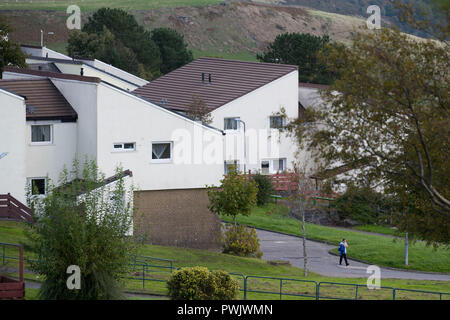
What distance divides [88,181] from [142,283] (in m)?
6.49

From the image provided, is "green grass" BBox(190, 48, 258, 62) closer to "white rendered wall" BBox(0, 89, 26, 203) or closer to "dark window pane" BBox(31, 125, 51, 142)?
"dark window pane" BBox(31, 125, 51, 142)

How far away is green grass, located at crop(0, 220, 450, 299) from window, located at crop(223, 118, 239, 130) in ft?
71.7

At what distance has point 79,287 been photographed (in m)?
18.3

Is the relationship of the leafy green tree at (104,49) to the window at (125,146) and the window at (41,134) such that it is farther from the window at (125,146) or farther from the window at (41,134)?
the window at (125,146)

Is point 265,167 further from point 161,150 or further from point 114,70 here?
point 114,70

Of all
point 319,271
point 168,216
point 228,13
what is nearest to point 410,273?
point 319,271

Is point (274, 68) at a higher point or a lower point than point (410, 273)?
higher

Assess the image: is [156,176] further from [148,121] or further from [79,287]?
[79,287]

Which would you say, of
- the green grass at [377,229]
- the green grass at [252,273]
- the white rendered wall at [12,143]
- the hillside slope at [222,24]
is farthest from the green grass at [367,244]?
the hillside slope at [222,24]

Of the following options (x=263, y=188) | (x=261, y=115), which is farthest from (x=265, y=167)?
(x=263, y=188)

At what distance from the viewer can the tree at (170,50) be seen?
108 metres

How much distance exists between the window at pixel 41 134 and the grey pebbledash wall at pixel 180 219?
5.20 m

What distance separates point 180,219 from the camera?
117ft

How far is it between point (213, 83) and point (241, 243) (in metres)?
25.6
